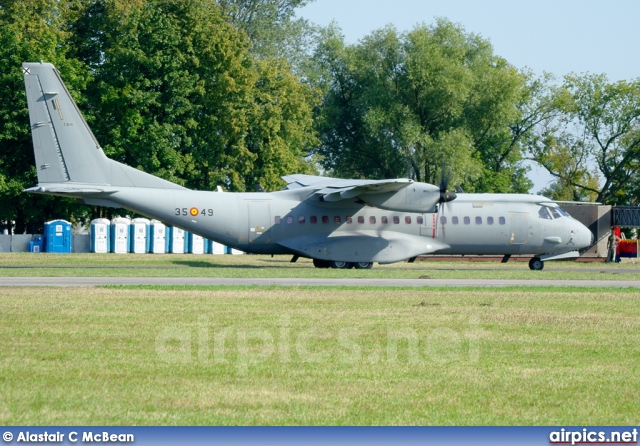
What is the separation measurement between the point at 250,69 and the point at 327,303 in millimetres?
49257

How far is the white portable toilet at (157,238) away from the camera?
64.2 meters

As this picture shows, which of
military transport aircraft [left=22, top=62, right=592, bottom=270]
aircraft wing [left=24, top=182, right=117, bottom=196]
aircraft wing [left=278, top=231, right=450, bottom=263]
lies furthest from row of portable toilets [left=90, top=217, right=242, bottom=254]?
aircraft wing [left=24, top=182, right=117, bottom=196]

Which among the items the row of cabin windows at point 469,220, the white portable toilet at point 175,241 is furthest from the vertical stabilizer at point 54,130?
the white portable toilet at point 175,241

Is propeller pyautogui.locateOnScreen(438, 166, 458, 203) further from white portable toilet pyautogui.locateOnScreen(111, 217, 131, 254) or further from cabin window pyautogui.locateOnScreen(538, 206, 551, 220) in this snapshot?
white portable toilet pyautogui.locateOnScreen(111, 217, 131, 254)

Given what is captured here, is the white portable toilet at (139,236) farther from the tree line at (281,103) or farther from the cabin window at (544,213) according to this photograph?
the cabin window at (544,213)

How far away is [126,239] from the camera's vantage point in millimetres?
63031

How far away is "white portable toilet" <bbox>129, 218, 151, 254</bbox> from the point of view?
208 feet

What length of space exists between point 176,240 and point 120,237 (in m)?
4.13

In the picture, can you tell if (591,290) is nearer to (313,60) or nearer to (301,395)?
(301,395)

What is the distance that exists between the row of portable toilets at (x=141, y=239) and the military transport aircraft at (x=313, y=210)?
2143 centimetres

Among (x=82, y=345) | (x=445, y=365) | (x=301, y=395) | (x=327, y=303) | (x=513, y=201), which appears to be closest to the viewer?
(x=301, y=395)

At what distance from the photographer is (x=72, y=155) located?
37.2 metres

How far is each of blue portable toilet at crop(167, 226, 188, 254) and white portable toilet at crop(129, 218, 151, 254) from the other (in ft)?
5.82

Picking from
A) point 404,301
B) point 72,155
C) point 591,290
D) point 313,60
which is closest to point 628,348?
point 404,301
